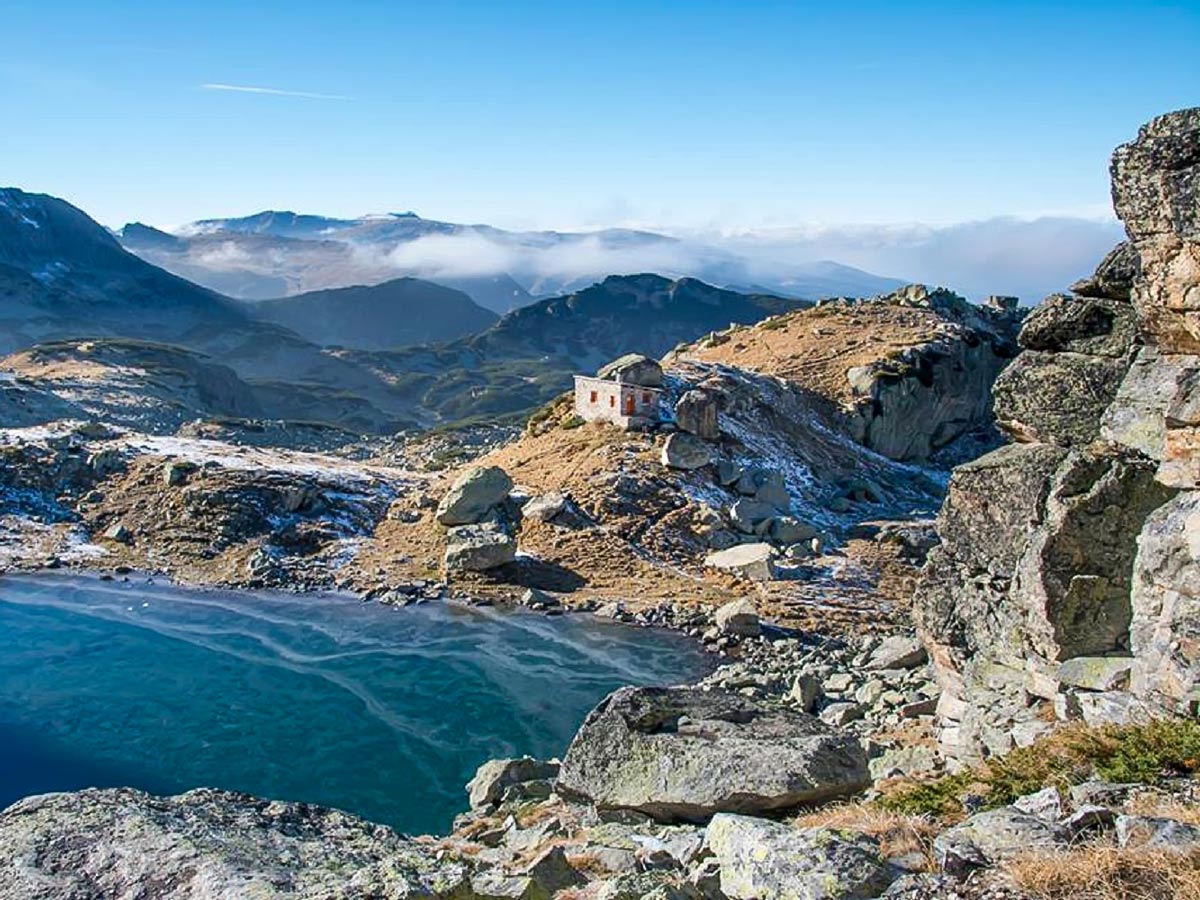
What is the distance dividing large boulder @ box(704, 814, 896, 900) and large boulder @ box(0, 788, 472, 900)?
266 cm

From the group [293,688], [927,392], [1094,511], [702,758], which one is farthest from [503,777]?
[927,392]

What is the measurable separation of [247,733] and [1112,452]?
82.6 feet

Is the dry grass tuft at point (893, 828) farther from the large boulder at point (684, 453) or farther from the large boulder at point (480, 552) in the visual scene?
the large boulder at point (684, 453)

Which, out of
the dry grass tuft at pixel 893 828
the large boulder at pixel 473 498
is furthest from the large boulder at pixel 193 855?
the large boulder at pixel 473 498

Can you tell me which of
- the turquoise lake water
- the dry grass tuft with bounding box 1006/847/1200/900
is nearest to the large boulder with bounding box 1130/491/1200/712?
the dry grass tuft with bounding box 1006/847/1200/900

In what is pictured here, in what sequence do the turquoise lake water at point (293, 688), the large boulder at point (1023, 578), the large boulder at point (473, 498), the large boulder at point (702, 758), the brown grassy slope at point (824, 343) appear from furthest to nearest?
the brown grassy slope at point (824, 343) < the large boulder at point (473, 498) < the turquoise lake water at point (293, 688) < the large boulder at point (1023, 578) < the large boulder at point (702, 758)

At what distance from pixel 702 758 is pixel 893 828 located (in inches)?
212

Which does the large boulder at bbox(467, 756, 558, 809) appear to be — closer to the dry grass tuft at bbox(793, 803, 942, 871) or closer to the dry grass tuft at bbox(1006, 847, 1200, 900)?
the dry grass tuft at bbox(793, 803, 942, 871)

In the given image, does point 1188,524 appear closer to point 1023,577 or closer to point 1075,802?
point 1023,577

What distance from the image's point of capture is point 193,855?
10.1 metres

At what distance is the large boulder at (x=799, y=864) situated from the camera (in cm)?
843

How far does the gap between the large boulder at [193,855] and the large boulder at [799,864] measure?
2.66m

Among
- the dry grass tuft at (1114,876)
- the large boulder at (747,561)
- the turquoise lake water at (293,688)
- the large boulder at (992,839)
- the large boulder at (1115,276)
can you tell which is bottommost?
the turquoise lake water at (293,688)

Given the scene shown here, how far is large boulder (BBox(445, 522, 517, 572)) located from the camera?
44.2m
